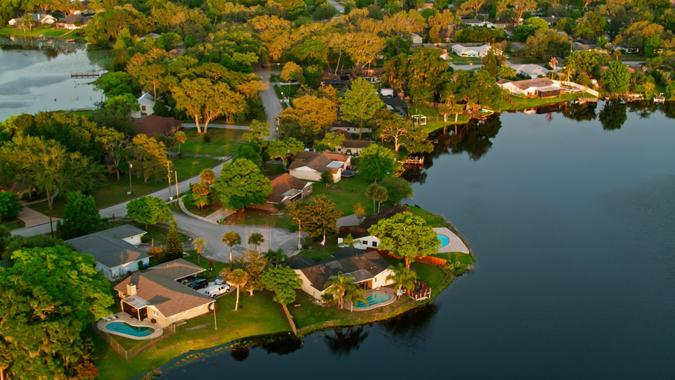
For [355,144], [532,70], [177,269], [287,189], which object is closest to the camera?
[177,269]

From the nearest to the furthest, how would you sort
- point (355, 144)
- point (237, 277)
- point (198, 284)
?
point (237, 277) → point (198, 284) → point (355, 144)

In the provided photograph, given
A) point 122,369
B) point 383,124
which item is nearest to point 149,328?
point 122,369

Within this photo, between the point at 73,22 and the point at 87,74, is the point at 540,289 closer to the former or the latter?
the point at 87,74

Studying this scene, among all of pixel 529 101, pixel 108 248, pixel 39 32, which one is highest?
pixel 39 32

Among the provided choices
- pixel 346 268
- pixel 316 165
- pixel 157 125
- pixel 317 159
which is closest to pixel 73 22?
pixel 157 125

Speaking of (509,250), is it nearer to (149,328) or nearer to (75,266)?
(149,328)

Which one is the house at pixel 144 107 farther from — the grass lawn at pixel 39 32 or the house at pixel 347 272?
the grass lawn at pixel 39 32

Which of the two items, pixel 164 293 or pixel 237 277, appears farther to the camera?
pixel 164 293

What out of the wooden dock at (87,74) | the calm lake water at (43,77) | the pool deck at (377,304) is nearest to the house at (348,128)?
the calm lake water at (43,77)
